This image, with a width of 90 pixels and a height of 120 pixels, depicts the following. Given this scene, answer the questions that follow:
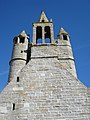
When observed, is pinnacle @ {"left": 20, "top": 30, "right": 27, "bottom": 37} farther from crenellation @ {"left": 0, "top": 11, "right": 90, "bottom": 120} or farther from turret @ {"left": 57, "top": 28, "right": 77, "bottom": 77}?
crenellation @ {"left": 0, "top": 11, "right": 90, "bottom": 120}

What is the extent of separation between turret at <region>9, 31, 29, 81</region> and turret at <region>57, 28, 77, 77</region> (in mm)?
3068

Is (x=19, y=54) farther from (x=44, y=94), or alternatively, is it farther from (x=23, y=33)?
(x=44, y=94)

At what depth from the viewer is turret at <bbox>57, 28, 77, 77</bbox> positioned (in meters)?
14.7

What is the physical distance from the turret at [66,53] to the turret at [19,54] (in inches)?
121

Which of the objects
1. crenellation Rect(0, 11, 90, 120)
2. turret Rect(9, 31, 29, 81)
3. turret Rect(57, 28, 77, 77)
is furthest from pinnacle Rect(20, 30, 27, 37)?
crenellation Rect(0, 11, 90, 120)

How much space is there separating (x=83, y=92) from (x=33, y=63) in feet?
11.9

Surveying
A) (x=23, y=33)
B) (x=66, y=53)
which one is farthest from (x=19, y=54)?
(x=66, y=53)

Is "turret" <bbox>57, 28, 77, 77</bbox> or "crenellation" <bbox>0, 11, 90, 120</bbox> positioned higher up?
"turret" <bbox>57, 28, 77, 77</bbox>

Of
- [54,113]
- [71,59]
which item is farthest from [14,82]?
[71,59]

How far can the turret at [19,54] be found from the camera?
51.0ft

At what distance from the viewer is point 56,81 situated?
10.5 meters

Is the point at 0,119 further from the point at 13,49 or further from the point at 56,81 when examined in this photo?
the point at 13,49

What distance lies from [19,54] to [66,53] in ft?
14.0

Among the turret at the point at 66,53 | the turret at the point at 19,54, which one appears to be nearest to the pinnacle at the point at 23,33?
the turret at the point at 19,54
